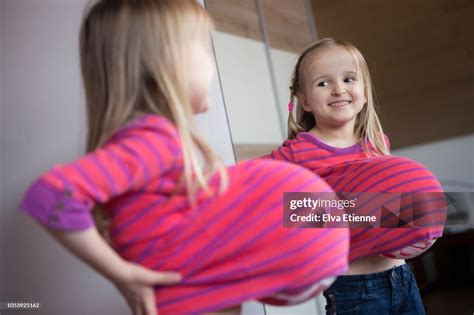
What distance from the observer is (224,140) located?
3.67ft

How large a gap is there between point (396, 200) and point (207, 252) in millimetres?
386

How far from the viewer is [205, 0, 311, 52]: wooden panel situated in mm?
1120

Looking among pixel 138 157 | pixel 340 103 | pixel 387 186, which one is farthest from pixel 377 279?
Answer: pixel 138 157

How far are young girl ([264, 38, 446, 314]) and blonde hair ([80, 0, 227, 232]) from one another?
1.15 ft

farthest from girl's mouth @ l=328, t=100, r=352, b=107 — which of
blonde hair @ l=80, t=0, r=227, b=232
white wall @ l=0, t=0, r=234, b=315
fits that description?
blonde hair @ l=80, t=0, r=227, b=232

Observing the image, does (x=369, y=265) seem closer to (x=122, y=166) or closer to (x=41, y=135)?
(x=122, y=166)

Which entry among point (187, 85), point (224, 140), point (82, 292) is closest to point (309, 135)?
point (224, 140)

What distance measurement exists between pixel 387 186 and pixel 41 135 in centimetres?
72

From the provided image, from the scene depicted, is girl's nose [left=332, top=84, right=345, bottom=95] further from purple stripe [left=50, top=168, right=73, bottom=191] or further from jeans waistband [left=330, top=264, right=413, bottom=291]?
purple stripe [left=50, top=168, right=73, bottom=191]

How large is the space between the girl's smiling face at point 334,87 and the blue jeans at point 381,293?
0.29 metres

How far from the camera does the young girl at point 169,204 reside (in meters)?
0.55

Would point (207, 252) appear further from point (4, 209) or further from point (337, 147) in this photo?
point (4, 209)

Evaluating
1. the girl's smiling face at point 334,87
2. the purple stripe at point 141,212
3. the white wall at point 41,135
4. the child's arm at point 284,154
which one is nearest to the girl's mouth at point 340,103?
the girl's smiling face at point 334,87

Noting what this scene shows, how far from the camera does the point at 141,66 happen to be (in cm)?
65
